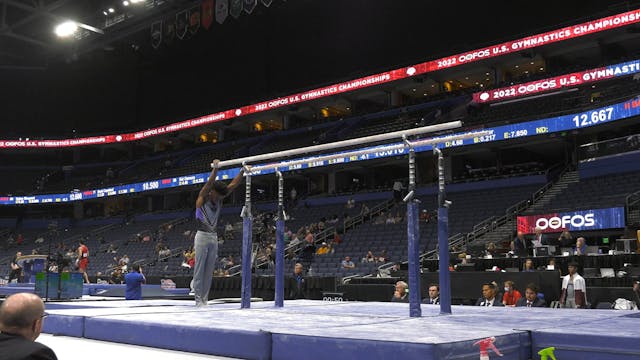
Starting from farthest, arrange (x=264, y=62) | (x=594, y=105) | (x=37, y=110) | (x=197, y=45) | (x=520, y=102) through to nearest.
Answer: (x=37, y=110) < (x=197, y=45) < (x=264, y=62) < (x=520, y=102) < (x=594, y=105)

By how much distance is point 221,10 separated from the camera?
29.6m

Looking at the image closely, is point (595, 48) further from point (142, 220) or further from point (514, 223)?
point (142, 220)

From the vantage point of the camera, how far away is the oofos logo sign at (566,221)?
18578 mm

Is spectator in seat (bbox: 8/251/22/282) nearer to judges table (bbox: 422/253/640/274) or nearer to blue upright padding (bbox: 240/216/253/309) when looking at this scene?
blue upright padding (bbox: 240/216/253/309)

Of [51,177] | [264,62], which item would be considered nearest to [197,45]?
[264,62]

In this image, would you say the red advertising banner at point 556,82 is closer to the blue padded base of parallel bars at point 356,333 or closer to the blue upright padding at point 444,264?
the blue padded base of parallel bars at point 356,333

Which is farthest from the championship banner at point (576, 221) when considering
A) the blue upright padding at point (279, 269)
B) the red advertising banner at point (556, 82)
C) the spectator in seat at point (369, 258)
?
the blue upright padding at point (279, 269)

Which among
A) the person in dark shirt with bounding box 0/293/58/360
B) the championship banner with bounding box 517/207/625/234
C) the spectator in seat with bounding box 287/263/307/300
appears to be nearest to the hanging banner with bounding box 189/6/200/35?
the spectator in seat with bounding box 287/263/307/300

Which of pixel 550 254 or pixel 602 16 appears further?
pixel 602 16

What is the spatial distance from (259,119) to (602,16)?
23376 mm

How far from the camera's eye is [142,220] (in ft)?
134

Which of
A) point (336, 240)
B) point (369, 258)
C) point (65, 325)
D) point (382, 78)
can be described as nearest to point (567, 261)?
point (369, 258)

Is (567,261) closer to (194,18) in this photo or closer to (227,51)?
(194,18)

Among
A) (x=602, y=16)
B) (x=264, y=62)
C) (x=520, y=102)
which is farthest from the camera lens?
(x=264, y=62)
